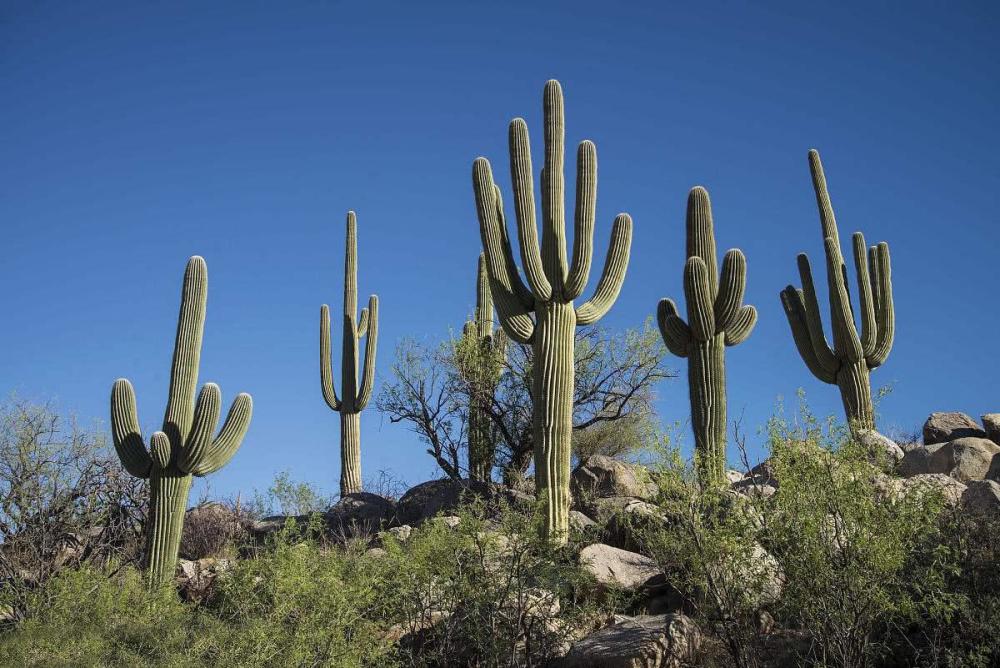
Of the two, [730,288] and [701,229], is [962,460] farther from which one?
[701,229]

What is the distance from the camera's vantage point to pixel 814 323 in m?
18.4

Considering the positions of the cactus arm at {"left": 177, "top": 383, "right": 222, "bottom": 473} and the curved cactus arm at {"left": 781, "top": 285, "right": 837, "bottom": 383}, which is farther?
the curved cactus arm at {"left": 781, "top": 285, "right": 837, "bottom": 383}

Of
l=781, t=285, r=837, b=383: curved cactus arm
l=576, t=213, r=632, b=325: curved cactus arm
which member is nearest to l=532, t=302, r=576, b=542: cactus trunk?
l=576, t=213, r=632, b=325: curved cactus arm

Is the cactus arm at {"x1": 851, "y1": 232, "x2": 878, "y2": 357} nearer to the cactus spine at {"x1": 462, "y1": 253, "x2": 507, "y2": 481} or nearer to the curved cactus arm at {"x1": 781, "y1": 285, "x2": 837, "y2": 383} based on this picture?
the curved cactus arm at {"x1": 781, "y1": 285, "x2": 837, "y2": 383}

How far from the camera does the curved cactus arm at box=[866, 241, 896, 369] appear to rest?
1838 cm

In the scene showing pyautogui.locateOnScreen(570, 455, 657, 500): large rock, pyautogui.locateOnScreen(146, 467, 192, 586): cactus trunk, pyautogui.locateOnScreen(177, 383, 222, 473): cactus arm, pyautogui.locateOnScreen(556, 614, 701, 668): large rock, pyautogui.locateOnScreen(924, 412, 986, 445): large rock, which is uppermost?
pyautogui.locateOnScreen(924, 412, 986, 445): large rock

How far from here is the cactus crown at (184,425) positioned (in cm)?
1484

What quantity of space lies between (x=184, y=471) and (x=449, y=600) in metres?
5.67

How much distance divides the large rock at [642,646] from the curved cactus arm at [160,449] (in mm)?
7032

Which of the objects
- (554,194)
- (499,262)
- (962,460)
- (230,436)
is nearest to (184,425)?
(230,436)

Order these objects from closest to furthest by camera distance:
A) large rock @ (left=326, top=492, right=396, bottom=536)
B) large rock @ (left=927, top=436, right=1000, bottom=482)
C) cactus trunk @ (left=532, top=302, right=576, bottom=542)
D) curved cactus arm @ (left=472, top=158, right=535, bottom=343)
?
cactus trunk @ (left=532, top=302, right=576, bottom=542)
curved cactus arm @ (left=472, top=158, right=535, bottom=343)
large rock @ (left=927, top=436, right=1000, bottom=482)
large rock @ (left=326, top=492, right=396, bottom=536)

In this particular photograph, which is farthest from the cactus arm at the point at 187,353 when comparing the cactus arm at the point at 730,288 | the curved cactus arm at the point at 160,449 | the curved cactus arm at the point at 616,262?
the cactus arm at the point at 730,288

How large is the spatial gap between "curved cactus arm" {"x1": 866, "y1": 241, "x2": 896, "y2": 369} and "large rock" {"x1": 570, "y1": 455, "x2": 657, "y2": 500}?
5067mm

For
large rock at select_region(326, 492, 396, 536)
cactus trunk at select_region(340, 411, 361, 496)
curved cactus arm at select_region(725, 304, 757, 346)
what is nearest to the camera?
curved cactus arm at select_region(725, 304, 757, 346)
